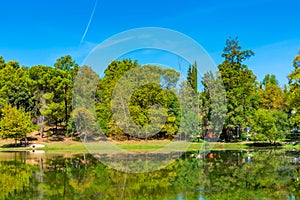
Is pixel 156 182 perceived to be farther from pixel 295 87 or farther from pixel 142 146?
pixel 295 87

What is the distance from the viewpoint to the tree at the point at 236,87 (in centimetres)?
3853

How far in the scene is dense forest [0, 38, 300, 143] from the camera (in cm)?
3200

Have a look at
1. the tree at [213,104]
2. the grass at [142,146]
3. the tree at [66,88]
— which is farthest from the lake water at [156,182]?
the tree at [66,88]

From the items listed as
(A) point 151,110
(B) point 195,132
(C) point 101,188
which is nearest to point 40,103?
(A) point 151,110

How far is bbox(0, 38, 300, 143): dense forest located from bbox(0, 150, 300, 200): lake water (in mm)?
10132

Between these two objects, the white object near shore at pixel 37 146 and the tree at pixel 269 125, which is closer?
the tree at pixel 269 125

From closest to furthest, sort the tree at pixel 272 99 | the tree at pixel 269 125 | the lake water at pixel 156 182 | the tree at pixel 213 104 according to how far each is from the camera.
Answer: the lake water at pixel 156 182 < the tree at pixel 269 125 < the tree at pixel 213 104 < the tree at pixel 272 99

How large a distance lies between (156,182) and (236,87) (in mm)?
26230

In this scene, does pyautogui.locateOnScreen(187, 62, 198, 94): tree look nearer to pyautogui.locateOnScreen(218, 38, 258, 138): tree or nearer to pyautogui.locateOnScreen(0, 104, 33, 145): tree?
pyautogui.locateOnScreen(218, 38, 258, 138): tree

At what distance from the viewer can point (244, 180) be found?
16219mm

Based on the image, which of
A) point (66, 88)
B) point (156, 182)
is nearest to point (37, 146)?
point (66, 88)

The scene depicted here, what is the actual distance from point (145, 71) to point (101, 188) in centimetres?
1592

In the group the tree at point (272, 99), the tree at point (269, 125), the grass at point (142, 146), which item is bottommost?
the grass at point (142, 146)

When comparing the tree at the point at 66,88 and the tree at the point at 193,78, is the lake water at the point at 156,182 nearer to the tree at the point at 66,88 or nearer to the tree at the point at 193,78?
the tree at the point at 193,78
